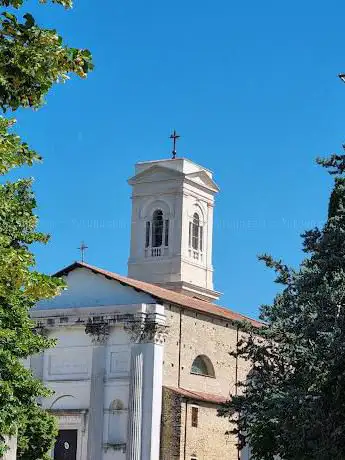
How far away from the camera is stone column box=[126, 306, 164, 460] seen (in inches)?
1619

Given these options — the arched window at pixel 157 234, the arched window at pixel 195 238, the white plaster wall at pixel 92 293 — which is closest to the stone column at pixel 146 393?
the white plaster wall at pixel 92 293

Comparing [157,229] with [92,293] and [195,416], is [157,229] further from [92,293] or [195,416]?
[195,416]

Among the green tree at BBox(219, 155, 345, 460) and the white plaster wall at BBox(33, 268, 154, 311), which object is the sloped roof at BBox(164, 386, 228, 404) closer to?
the white plaster wall at BBox(33, 268, 154, 311)

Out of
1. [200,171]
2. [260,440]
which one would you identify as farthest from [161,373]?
[200,171]

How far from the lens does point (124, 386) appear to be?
140 feet

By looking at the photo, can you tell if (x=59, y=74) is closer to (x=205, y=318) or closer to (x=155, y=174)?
(x=205, y=318)

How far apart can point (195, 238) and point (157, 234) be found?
215 centimetres

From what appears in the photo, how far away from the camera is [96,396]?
4294 cm

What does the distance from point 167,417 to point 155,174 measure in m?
18.0

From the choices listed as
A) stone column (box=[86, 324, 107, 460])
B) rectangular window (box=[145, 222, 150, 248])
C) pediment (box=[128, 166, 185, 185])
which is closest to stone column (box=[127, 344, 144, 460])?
stone column (box=[86, 324, 107, 460])

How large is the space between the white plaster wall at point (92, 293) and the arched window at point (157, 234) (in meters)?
11.3

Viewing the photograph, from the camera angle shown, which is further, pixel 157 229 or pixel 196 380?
pixel 157 229

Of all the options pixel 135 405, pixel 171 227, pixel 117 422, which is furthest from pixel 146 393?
pixel 171 227

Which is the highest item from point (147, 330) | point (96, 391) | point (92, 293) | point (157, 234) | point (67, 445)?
point (157, 234)
